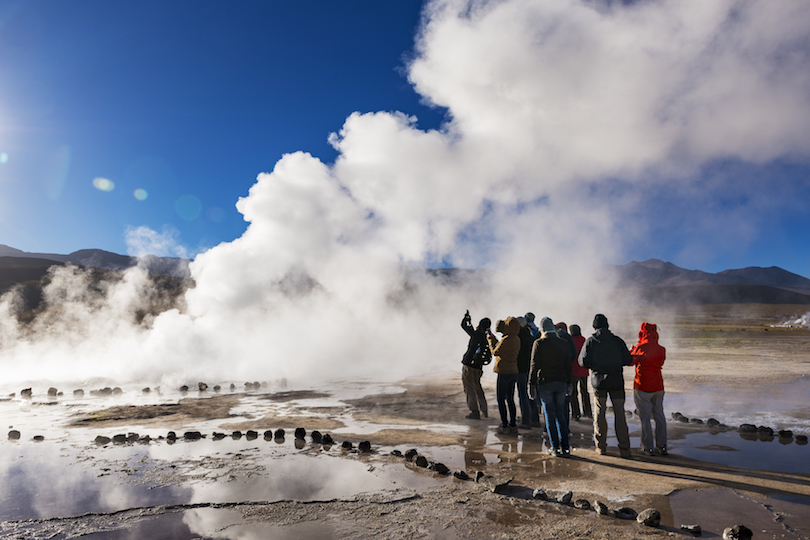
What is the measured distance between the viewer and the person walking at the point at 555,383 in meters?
A: 6.69

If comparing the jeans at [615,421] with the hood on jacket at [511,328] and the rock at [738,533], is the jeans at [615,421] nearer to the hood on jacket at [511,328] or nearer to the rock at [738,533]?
the hood on jacket at [511,328]

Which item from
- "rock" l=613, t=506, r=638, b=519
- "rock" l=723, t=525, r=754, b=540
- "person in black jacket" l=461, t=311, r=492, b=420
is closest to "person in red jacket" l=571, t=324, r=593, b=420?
"person in black jacket" l=461, t=311, r=492, b=420

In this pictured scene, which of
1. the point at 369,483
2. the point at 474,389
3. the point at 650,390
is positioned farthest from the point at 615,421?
the point at 369,483

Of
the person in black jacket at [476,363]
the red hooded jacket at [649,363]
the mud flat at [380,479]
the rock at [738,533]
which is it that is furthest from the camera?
the person in black jacket at [476,363]

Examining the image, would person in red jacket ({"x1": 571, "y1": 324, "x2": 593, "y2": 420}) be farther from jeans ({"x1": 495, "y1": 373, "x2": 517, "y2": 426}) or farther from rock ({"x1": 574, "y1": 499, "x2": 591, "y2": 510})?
rock ({"x1": 574, "y1": 499, "x2": 591, "y2": 510})

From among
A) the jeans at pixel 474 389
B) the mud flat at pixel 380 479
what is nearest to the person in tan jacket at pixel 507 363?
the mud flat at pixel 380 479

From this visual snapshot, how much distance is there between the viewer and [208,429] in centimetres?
927

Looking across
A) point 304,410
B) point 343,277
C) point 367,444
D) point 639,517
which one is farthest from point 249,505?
point 343,277

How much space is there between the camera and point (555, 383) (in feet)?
22.1

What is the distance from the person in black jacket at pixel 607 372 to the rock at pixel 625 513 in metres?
2.24

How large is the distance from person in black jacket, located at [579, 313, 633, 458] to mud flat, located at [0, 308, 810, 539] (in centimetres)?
33

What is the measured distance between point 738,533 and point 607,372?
9.32 ft

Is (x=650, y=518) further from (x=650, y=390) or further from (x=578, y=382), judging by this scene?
(x=578, y=382)

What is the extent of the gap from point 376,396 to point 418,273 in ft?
91.2
